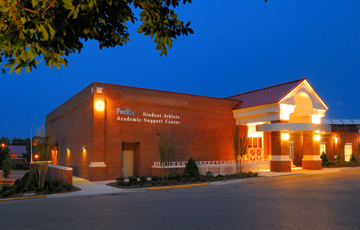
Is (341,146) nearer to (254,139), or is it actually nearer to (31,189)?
(254,139)

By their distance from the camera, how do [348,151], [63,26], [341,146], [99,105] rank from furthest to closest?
[348,151], [341,146], [99,105], [63,26]

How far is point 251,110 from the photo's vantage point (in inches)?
1222

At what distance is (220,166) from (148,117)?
23.9 feet

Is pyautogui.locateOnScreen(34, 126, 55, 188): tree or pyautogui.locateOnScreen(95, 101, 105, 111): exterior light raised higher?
A: pyautogui.locateOnScreen(95, 101, 105, 111): exterior light

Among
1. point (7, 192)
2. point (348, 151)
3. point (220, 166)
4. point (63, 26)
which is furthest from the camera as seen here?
point (348, 151)

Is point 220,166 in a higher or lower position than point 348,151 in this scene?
lower

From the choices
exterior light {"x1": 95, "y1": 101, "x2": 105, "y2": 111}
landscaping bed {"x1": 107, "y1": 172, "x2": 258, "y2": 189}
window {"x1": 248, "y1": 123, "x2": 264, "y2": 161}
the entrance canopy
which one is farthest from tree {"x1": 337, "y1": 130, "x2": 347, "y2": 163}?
exterior light {"x1": 95, "y1": 101, "x2": 105, "y2": 111}

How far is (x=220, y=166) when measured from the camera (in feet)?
91.0

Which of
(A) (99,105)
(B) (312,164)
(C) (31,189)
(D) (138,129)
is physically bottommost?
(C) (31,189)

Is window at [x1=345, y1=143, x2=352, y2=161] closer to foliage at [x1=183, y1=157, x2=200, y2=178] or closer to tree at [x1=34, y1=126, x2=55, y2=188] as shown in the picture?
foliage at [x1=183, y1=157, x2=200, y2=178]

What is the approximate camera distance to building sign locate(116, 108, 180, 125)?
25.0 m

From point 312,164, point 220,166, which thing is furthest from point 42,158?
point 312,164

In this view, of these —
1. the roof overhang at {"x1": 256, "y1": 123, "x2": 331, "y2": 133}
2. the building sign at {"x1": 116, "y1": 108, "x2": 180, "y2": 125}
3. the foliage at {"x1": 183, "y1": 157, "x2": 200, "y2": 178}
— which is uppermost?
the building sign at {"x1": 116, "y1": 108, "x2": 180, "y2": 125}

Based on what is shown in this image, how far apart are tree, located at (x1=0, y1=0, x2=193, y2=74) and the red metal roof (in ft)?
79.6
